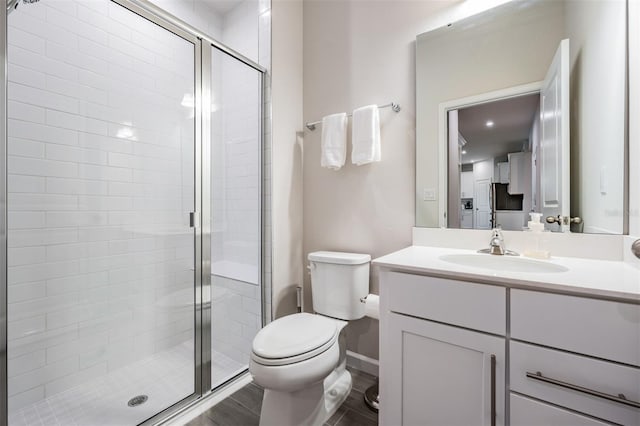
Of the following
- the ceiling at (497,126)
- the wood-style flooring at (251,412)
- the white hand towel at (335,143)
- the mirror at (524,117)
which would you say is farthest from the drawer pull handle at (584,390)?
the white hand towel at (335,143)

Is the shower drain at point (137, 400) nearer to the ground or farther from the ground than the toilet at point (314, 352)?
nearer to the ground

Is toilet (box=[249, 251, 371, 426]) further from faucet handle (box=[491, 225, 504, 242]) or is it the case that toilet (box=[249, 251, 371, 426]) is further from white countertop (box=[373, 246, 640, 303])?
faucet handle (box=[491, 225, 504, 242])

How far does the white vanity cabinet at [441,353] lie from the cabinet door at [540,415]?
35mm

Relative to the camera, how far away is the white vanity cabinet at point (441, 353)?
897 millimetres

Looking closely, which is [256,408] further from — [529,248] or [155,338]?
[529,248]

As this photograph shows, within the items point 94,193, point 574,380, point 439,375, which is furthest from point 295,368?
point 94,193

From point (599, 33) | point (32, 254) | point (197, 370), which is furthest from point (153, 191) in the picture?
point (599, 33)

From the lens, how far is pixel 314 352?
3.90 ft

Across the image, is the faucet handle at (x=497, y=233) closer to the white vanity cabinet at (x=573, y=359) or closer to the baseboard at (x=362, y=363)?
the white vanity cabinet at (x=573, y=359)

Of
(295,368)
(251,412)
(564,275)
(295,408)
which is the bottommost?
(251,412)

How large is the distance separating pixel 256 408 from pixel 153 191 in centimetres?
126

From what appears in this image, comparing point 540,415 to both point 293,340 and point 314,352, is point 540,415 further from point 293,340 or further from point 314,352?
point 293,340

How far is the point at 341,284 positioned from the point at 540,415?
38.1 inches

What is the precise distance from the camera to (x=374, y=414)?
1408 millimetres
